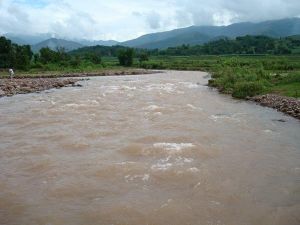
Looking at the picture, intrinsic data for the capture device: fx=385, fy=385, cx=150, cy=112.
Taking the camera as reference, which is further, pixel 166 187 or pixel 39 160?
pixel 39 160

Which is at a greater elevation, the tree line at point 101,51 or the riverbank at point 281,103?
the tree line at point 101,51

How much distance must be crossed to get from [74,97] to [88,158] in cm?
1625

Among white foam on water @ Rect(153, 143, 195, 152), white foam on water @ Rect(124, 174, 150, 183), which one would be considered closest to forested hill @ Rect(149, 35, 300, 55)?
white foam on water @ Rect(153, 143, 195, 152)

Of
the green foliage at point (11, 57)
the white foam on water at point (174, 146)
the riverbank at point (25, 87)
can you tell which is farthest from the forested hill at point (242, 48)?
the white foam on water at point (174, 146)

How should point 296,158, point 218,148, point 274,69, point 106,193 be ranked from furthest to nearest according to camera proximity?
point 274,69
point 218,148
point 296,158
point 106,193

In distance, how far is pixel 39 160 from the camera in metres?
12.5

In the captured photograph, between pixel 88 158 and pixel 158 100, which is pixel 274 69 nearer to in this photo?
pixel 158 100

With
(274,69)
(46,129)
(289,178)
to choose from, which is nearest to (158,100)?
(46,129)

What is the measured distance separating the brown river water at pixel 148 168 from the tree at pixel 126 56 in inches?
2398

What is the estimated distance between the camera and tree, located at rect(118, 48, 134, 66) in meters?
81.1

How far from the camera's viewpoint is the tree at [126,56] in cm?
8112

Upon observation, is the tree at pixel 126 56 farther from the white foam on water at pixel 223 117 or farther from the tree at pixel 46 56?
the white foam on water at pixel 223 117

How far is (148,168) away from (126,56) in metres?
71.8

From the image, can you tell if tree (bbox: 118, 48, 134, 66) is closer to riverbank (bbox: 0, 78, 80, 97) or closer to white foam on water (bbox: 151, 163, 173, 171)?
riverbank (bbox: 0, 78, 80, 97)
